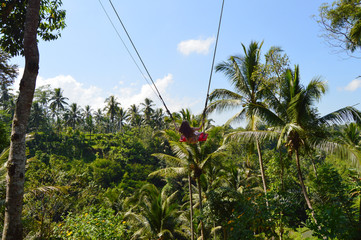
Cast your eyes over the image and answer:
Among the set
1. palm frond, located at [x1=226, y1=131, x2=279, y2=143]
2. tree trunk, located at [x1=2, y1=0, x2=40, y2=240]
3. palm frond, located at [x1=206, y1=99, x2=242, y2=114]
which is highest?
palm frond, located at [x1=206, y1=99, x2=242, y2=114]

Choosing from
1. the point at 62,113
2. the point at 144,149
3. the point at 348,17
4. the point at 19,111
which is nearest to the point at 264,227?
the point at 19,111

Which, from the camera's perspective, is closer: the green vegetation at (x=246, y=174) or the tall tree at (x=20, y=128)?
the tall tree at (x=20, y=128)

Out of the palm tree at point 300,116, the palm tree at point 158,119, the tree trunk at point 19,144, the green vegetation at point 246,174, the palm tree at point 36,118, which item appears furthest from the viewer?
the palm tree at point 158,119

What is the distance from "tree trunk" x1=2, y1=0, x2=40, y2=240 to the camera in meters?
2.98

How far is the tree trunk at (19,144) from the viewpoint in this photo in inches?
117

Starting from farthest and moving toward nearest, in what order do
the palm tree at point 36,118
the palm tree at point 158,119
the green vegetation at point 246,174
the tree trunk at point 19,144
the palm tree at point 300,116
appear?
1. the palm tree at point 158,119
2. the palm tree at point 36,118
3. the palm tree at point 300,116
4. the green vegetation at point 246,174
5. the tree trunk at point 19,144

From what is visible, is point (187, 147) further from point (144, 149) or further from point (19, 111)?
point (144, 149)

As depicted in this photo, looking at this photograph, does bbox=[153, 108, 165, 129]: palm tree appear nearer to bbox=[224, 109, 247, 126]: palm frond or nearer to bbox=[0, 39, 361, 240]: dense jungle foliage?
bbox=[0, 39, 361, 240]: dense jungle foliage

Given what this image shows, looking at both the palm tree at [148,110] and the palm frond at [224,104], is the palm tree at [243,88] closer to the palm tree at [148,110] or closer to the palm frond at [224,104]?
the palm frond at [224,104]

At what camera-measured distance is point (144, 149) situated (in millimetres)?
37719

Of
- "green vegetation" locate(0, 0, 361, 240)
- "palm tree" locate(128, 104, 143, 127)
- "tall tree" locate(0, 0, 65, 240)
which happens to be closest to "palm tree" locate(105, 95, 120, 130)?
"palm tree" locate(128, 104, 143, 127)

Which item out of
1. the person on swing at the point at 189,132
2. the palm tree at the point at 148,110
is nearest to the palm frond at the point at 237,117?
the person on swing at the point at 189,132

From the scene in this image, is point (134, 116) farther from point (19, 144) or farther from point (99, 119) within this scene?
point (19, 144)

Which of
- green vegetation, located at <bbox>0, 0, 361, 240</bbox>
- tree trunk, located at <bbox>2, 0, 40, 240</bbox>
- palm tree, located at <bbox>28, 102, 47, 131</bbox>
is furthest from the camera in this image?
palm tree, located at <bbox>28, 102, 47, 131</bbox>
